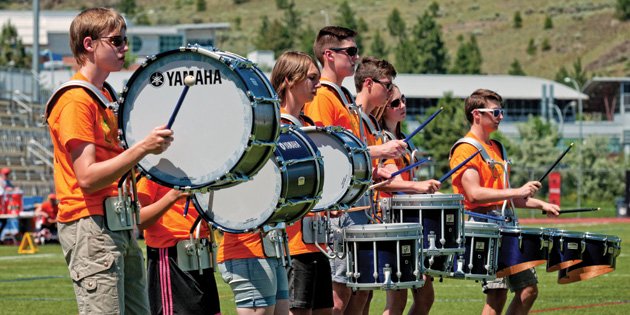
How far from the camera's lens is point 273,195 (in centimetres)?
695

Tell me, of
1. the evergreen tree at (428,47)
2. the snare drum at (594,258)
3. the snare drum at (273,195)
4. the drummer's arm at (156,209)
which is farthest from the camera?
the evergreen tree at (428,47)

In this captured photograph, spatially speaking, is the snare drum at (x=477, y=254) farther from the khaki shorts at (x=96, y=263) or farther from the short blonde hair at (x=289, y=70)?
the khaki shorts at (x=96, y=263)

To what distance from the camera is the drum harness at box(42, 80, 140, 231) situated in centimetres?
627

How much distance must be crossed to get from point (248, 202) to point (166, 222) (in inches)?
27.3

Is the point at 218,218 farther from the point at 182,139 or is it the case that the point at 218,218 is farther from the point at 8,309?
the point at 8,309

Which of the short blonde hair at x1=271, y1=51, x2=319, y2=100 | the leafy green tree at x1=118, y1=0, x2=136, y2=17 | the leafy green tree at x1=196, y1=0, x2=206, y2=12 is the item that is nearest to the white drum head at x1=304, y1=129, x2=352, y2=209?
the short blonde hair at x1=271, y1=51, x2=319, y2=100

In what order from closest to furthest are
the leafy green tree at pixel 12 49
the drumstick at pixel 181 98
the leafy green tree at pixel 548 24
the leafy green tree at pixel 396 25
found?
the drumstick at pixel 181 98 < the leafy green tree at pixel 12 49 < the leafy green tree at pixel 396 25 < the leafy green tree at pixel 548 24

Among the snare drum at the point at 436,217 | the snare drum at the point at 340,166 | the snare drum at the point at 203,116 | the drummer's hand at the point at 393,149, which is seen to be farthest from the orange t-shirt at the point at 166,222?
the snare drum at the point at 436,217

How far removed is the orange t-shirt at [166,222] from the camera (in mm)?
7422

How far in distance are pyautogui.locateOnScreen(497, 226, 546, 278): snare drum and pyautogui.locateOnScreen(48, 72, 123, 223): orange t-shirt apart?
4.12 metres

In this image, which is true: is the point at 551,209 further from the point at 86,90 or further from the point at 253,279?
the point at 86,90

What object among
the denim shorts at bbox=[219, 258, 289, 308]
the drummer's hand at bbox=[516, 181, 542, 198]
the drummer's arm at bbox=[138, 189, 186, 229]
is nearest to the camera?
the drummer's arm at bbox=[138, 189, 186, 229]

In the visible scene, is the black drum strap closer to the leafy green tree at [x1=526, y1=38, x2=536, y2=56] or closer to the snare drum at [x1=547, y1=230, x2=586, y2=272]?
the snare drum at [x1=547, y1=230, x2=586, y2=272]

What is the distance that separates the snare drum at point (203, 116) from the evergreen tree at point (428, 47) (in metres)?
113
